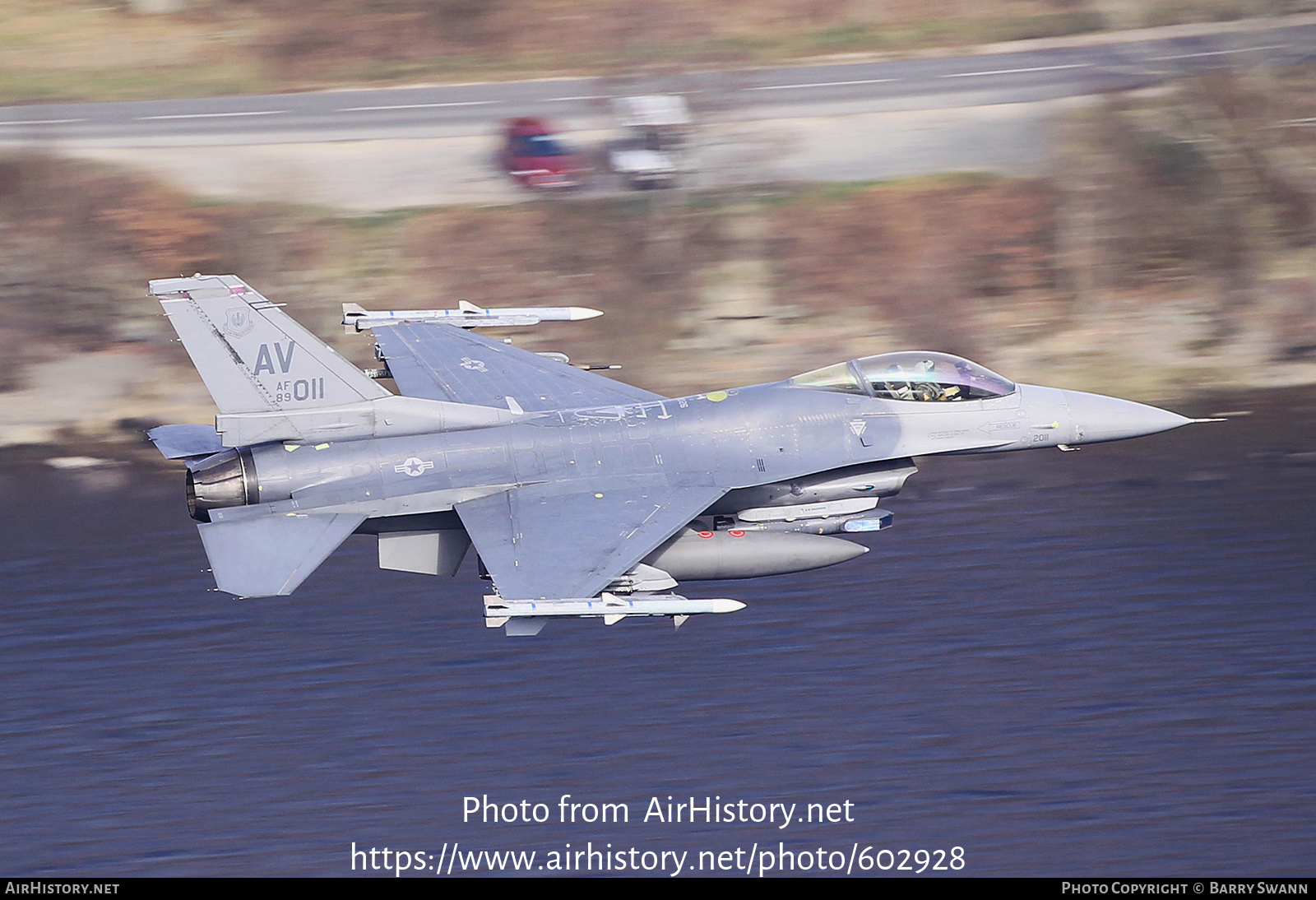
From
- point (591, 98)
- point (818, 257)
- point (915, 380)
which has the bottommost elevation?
point (915, 380)

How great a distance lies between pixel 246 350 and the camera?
2503 cm

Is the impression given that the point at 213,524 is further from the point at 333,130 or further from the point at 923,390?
the point at 333,130

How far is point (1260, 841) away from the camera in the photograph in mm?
21781

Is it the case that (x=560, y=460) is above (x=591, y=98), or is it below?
below

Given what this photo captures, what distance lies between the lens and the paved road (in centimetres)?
4781

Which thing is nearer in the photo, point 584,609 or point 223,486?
point 584,609

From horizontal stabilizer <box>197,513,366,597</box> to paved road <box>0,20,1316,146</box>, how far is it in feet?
79.6

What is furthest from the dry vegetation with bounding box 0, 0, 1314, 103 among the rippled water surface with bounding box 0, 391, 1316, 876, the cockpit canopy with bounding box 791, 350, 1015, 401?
the cockpit canopy with bounding box 791, 350, 1015, 401

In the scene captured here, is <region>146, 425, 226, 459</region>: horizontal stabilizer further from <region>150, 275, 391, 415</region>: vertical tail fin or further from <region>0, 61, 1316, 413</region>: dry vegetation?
<region>0, 61, 1316, 413</region>: dry vegetation

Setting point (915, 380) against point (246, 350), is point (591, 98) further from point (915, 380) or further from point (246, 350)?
point (246, 350)

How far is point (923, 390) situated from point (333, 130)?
92.3 feet

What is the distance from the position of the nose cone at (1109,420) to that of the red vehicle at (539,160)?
21525 mm

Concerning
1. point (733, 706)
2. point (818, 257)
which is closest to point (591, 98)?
point (818, 257)

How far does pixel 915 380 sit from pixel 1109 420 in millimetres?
3384
